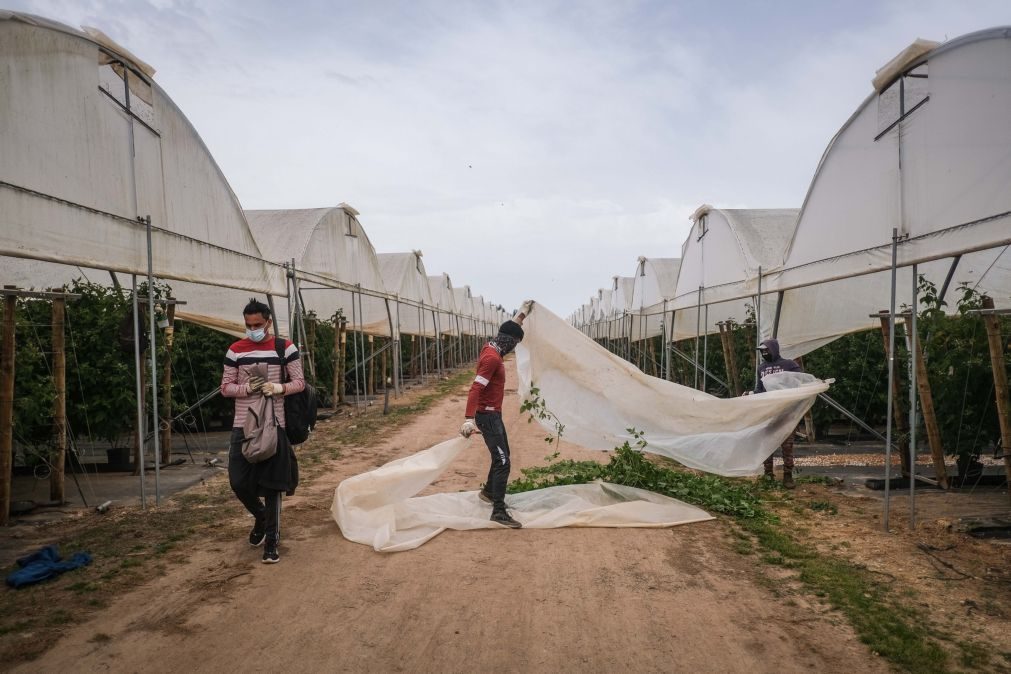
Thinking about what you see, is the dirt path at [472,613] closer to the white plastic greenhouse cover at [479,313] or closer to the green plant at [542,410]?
the green plant at [542,410]

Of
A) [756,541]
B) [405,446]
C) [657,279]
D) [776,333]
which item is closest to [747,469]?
[756,541]

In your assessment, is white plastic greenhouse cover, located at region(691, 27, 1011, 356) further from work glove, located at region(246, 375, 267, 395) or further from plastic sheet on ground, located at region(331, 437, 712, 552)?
work glove, located at region(246, 375, 267, 395)

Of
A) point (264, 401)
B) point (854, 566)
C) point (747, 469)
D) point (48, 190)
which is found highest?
point (48, 190)

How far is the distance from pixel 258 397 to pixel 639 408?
3929 millimetres

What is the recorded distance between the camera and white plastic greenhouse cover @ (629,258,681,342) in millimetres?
22188

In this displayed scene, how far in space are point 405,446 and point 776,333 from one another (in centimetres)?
616

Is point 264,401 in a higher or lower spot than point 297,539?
higher

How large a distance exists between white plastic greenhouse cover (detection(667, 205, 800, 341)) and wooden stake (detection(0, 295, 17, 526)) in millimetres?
10661

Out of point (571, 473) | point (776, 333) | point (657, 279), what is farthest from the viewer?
point (657, 279)

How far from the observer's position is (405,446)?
10.8 m

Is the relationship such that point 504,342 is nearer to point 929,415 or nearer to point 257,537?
point 257,537

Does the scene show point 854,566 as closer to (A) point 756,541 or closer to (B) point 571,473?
(A) point 756,541

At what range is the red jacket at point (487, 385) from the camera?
6.00 metres

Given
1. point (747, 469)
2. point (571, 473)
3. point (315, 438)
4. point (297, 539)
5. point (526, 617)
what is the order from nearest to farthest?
point (526, 617) < point (297, 539) < point (747, 469) < point (571, 473) < point (315, 438)
